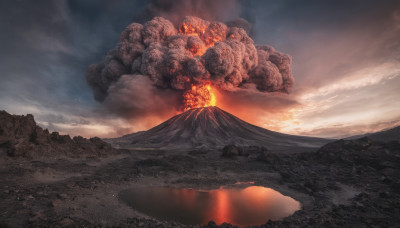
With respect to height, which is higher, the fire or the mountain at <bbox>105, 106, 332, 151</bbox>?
the fire

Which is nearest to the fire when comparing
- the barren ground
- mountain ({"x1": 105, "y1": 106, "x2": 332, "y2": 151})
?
mountain ({"x1": 105, "y1": 106, "x2": 332, "y2": 151})

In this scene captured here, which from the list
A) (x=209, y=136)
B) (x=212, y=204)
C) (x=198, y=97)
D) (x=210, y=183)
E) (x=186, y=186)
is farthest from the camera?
(x=198, y=97)

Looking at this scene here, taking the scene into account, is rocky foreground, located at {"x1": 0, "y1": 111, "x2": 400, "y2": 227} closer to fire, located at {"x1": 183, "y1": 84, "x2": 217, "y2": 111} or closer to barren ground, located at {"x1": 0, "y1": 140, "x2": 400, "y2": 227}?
barren ground, located at {"x1": 0, "y1": 140, "x2": 400, "y2": 227}

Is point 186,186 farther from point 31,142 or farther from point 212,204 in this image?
point 31,142

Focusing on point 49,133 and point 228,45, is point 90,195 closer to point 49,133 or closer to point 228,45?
point 49,133

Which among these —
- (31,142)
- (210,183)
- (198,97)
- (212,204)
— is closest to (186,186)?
(210,183)

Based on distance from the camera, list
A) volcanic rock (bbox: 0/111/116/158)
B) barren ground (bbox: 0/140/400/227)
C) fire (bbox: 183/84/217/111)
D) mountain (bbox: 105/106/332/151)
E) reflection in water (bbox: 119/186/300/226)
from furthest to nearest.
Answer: fire (bbox: 183/84/217/111) → mountain (bbox: 105/106/332/151) → volcanic rock (bbox: 0/111/116/158) → reflection in water (bbox: 119/186/300/226) → barren ground (bbox: 0/140/400/227)

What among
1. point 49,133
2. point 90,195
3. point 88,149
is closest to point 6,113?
point 49,133
